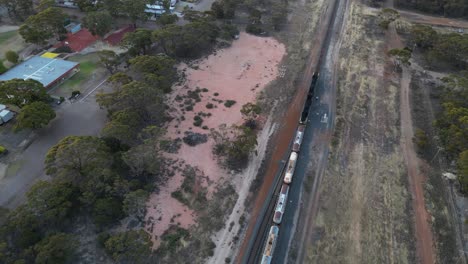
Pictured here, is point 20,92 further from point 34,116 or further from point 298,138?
point 298,138

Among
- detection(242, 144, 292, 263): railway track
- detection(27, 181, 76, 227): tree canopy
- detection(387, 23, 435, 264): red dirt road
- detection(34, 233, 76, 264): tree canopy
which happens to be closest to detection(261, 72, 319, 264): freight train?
detection(242, 144, 292, 263): railway track

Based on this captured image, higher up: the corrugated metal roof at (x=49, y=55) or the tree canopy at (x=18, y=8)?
the tree canopy at (x=18, y=8)

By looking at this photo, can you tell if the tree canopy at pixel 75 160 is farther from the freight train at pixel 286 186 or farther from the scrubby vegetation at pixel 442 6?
the scrubby vegetation at pixel 442 6

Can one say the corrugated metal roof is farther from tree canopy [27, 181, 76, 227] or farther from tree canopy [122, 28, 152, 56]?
tree canopy [27, 181, 76, 227]

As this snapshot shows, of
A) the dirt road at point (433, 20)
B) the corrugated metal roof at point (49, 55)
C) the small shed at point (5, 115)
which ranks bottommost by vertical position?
the small shed at point (5, 115)

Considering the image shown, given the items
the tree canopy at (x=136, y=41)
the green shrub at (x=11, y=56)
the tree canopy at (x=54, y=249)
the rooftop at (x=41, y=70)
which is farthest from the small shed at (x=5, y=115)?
the tree canopy at (x=54, y=249)

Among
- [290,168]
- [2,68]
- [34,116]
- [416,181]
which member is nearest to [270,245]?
[290,168]
